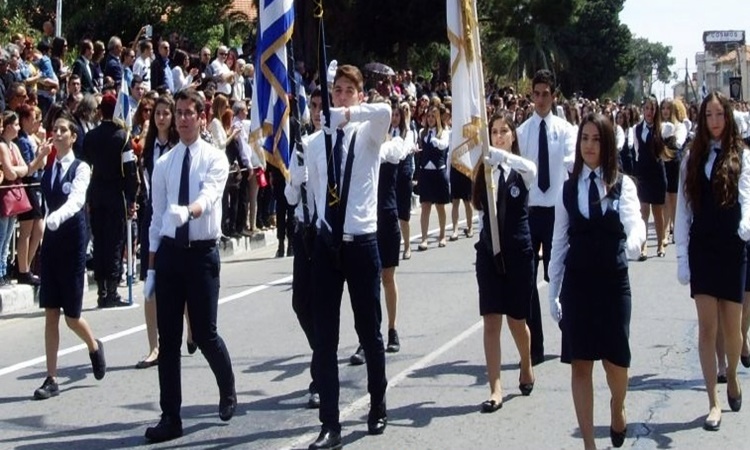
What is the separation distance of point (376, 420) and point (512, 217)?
1.71 m

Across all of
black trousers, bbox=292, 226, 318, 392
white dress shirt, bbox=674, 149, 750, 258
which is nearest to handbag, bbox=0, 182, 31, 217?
black trousers, bbox=292, 226, 318, 392

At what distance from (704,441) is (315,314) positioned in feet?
8.04

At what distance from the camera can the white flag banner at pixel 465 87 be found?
826cm

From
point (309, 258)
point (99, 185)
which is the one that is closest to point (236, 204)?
point (99, 185)

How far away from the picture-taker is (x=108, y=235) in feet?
42.1

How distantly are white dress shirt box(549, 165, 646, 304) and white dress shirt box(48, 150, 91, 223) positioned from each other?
3.54 meters

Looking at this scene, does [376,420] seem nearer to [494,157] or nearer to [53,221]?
[494,157]

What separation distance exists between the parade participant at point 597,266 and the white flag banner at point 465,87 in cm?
138

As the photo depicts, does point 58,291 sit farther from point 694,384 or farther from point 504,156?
point 694,384

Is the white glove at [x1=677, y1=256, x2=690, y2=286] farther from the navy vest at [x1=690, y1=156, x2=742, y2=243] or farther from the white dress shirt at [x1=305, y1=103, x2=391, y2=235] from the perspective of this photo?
the white dress shirt at [x1=305, y1=103, x2=391, y2=235]

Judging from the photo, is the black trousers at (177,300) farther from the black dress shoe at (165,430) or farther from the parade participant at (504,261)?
the parade participant at (504,261)

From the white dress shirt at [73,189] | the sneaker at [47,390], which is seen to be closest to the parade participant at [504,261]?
the white dress shirt at [73,189]

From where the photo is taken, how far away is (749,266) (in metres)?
8.64

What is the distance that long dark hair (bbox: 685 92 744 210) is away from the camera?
307 inches
